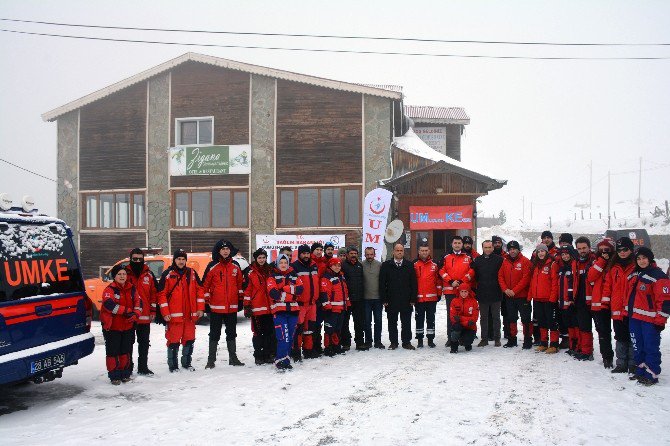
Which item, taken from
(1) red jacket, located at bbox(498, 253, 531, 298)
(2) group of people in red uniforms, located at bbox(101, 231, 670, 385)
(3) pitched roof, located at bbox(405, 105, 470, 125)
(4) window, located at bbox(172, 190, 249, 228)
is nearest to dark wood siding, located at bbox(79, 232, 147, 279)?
(4) window, located at bbox(172, 190, 249, 228)

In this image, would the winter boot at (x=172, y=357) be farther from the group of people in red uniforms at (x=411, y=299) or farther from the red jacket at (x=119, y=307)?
the red jacket at (x=119, y=307)

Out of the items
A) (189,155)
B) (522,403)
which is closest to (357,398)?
(522,403)

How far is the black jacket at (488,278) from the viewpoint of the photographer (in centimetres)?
881

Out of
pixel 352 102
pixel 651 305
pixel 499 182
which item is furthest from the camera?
pixel 352 102

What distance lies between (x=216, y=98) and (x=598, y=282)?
1574 centimetres

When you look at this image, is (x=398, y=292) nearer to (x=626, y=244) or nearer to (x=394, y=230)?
(x=626, y=244)

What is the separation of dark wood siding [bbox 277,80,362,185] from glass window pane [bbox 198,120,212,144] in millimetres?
2848

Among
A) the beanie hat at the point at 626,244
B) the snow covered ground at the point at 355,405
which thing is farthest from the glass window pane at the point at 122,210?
the beanie hat at the point at 626,244

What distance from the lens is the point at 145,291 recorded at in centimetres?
715

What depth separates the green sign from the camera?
62.3ft

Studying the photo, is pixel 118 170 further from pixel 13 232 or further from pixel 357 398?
pixel 357 398

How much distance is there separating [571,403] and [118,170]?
61.2 feet

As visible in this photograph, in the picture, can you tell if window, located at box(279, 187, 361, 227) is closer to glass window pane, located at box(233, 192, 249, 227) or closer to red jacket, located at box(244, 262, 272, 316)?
glass window pane, located at box(233, 192, 249, 227)

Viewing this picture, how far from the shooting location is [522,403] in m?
5.60
